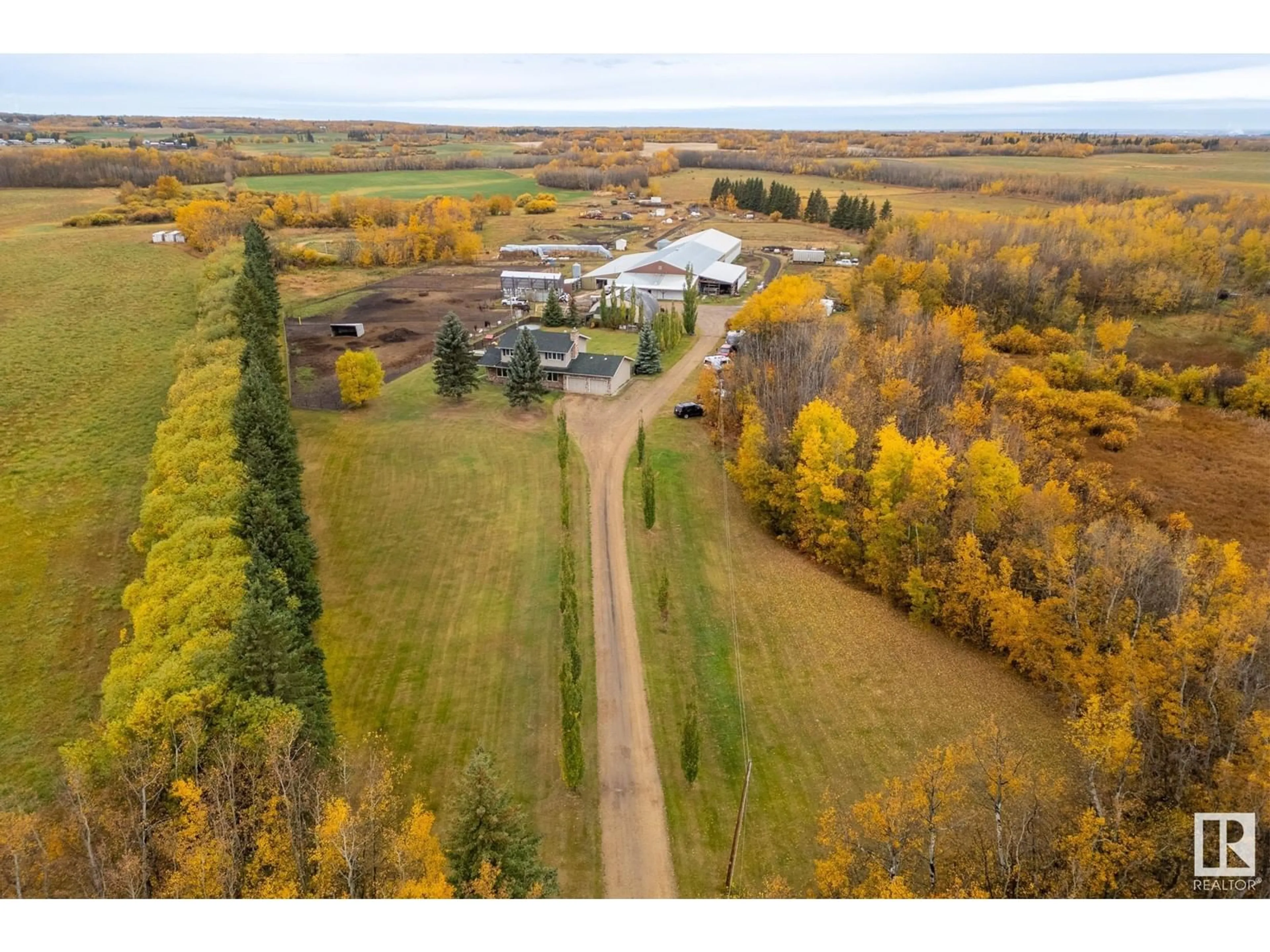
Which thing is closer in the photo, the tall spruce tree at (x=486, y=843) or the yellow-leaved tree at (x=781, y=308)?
the tall spruce tree at (x=486, y=843)

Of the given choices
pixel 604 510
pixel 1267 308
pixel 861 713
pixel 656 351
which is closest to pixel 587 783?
pixel 861 713

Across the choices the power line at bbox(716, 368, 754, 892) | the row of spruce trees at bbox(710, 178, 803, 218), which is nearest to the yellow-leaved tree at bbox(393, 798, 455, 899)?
the power line at bbox(716, 368, 754, 892)

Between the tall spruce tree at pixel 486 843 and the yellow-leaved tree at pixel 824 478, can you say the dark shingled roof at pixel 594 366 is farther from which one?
the tall spruce tree at pixel 486 843

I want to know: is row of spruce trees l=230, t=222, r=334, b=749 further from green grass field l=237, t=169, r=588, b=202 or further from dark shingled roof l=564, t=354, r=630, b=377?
green grass field l=237, t=169, r=588, b=202

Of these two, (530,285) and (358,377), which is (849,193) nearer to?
(530,285)

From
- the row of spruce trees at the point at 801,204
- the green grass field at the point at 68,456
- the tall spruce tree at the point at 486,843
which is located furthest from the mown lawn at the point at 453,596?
the row of spruce trees at the point at 801,204

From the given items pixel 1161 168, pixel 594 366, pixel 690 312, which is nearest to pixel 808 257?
pixel 690 312

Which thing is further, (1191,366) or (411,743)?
(1191,366)

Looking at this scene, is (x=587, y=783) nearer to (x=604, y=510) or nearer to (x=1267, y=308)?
(x=604, y=510)
